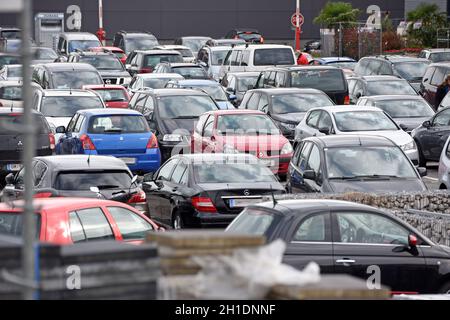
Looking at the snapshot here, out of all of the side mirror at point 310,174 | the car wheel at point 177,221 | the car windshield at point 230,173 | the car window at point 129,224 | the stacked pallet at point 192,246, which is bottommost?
the car wheel at point 177,221

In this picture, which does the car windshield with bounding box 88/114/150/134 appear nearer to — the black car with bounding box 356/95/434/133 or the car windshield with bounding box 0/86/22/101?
the black car with bounding box 356/95/434/133

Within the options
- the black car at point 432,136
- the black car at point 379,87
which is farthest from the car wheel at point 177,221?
the black car at point 379,87

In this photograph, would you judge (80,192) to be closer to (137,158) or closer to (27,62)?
(137,158)

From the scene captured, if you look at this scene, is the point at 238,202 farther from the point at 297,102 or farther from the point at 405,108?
the point at 405,108

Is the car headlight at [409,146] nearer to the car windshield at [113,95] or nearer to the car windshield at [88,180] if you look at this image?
the car windshield at [88,180]

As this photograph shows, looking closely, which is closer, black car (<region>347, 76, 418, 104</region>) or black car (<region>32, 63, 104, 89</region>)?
black car (<region>347, 76, 418, 104</region>)

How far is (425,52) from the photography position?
44.1m

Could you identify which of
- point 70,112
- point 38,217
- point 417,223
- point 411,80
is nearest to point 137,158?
point 70,112

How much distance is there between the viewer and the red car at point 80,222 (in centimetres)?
1213

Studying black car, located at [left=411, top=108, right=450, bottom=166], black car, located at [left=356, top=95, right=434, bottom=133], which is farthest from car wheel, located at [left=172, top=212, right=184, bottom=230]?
black car, located at [left=356, top=95, right=434, bottom=133]

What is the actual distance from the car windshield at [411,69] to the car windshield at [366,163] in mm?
20089

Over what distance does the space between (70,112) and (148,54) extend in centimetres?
1556

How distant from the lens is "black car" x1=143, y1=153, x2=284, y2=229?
17.0 metres

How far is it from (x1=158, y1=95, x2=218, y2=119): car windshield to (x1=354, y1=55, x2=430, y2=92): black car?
12.1 m
